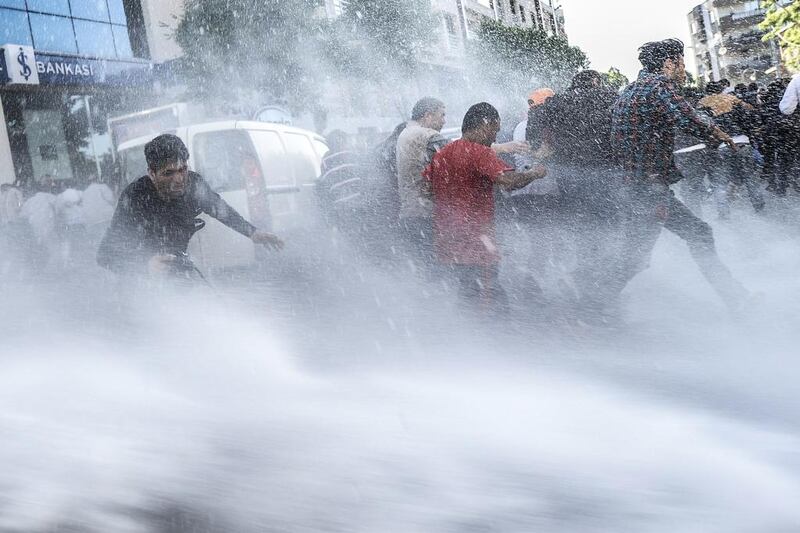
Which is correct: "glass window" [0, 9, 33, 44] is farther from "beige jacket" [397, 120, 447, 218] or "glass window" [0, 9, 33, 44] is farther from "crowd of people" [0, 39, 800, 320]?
"beige jacket" [397, 120, 447, 218]

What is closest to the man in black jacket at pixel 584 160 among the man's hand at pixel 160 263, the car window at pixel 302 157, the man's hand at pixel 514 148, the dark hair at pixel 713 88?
the man's hand at pixel 514 148

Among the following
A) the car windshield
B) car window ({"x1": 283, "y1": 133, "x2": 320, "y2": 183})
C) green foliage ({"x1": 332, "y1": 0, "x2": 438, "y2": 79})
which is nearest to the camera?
the car windshield

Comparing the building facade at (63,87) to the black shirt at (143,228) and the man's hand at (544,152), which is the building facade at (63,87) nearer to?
the man's hand at (544,152)

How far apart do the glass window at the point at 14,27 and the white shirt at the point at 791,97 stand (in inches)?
670

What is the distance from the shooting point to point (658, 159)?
5.32 meters

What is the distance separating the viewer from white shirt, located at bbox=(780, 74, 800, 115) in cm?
878

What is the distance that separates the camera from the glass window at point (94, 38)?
21891 mm

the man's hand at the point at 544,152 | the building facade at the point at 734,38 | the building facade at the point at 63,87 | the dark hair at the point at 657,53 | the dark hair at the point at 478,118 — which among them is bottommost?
the man's hand at the point at 544,152

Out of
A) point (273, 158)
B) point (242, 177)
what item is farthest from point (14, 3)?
point (242, 177)

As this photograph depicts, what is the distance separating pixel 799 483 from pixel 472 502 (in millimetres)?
978

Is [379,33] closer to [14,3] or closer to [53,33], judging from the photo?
[53,33]

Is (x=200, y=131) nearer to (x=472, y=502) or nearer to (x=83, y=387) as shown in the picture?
(x=83, y=387)

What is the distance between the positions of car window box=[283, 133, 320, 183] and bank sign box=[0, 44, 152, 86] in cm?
1021

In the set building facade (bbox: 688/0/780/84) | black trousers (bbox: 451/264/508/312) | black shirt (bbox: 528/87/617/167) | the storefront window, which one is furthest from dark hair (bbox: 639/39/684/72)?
building facade (bbox: 688/0/780/84)
